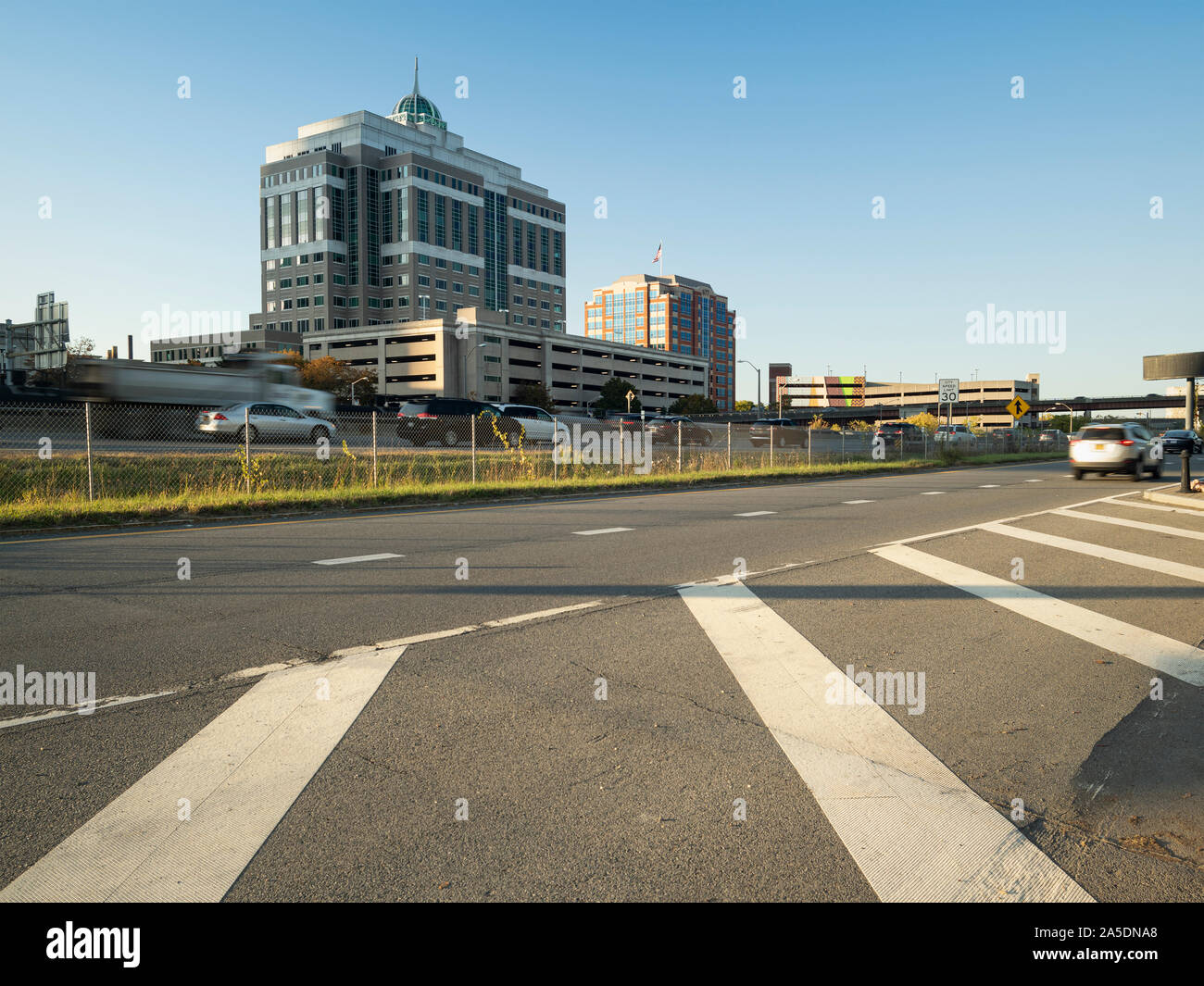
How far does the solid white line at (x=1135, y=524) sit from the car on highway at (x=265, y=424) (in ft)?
73.9

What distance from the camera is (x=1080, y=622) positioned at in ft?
20.8

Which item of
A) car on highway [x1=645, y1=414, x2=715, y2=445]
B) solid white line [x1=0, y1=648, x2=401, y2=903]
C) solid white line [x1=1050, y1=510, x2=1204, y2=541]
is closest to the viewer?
solid white line [x1=0, y1=648, x2=401, y2=903]

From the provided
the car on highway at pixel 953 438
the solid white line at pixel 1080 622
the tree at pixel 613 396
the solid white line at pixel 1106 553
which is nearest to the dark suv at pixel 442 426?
the solid white line at pixel 1106 553

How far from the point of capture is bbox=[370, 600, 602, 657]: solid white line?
5.48 metres

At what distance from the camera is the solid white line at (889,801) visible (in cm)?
270

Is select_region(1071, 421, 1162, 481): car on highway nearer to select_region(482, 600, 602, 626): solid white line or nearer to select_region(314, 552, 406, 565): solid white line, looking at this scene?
select_region(314, 552, 406, 565): solid white line

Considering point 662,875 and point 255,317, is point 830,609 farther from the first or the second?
point 255,317

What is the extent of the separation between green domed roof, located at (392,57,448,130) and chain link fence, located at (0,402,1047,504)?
5708 inches

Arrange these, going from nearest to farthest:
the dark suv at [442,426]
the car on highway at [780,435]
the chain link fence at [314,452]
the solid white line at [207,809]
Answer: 1. the solid white line at [207,809]
2. the chain link fence at [314,452]
3. the dark suv at [442,426]
4. the car on highway at [780,435]

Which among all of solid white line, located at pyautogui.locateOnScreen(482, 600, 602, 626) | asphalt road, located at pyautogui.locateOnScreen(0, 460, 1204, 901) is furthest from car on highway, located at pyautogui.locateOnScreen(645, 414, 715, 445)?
solid white line, located at pyautogui.locateOnScreen(482, 600, 602, 626)

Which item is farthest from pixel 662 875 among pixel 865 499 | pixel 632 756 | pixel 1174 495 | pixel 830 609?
pixel 1174 495

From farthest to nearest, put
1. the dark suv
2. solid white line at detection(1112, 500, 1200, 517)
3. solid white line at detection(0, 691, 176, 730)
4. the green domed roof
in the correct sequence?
the green domed roof → the dark suv → solid white line at detection(1112, 500, 1200, 517) → solid white line at detection(0, 691, 176, 730)

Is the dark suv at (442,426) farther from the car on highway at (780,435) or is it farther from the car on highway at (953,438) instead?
the car on highway at (953,438)
